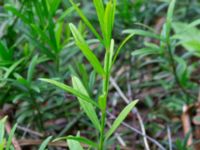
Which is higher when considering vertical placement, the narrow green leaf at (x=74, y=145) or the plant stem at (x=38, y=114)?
the narrow green leaf at (x=74, y=145)

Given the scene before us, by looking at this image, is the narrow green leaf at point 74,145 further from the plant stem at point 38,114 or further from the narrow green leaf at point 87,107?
the plant stem at point 38,114

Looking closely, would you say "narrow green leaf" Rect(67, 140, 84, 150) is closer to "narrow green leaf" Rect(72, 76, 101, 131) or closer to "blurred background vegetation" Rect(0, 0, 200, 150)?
"narrow green leaf" Rect(72, 76, 101, 131)

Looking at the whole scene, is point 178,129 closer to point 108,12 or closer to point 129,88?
point 129,88

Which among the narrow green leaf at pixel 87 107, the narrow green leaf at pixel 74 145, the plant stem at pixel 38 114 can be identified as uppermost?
the narrow green leaf at pixel 87 107

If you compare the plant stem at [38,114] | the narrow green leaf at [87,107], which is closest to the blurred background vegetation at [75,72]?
the plant stem at [38,114]

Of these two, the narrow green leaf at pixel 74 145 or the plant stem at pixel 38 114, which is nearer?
the narrow green leaf at pixel 74 145

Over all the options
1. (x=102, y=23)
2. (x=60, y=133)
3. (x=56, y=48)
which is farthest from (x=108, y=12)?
(x=60, y=133)

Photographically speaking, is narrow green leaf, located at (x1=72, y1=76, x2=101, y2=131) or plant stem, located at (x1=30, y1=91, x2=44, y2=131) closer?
narrow green leaf, located at (x1=72, y1=76, x2=101, y2=131)

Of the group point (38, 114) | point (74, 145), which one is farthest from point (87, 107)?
point (38, 114)

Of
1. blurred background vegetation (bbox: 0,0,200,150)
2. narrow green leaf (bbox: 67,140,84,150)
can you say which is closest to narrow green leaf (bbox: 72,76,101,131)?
narrow green leaf (bbox: 67,140,84,150)
